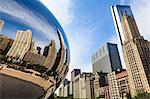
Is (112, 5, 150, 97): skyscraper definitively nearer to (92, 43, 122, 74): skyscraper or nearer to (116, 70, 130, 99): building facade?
(116, 70, 130, 99): building facade

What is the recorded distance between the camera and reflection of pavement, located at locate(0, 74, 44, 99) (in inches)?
129

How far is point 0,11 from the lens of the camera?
3.17 m

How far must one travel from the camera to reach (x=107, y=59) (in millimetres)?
137000

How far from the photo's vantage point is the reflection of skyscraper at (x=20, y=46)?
3.18 m

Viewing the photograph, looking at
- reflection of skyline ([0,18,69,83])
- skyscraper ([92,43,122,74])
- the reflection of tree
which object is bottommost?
the reflection of tree

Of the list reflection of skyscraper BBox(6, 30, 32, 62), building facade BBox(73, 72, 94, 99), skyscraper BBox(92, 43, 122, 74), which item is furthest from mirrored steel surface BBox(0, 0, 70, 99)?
skyscraper BBox(92, 43, 122, 74)

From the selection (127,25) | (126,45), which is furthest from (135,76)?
(127,25)

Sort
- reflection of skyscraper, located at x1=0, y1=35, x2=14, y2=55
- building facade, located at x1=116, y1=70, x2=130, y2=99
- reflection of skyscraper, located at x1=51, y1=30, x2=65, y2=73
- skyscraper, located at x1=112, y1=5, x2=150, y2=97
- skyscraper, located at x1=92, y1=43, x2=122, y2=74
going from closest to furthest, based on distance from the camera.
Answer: reflection of skyscraper, located at x1=0, y1=35, x2=14, y2=55
reflection of skyscraper, located at x1=51, y1=30, x2=65, y2=73
skyscraper, located at x1=112, y1=5, x2=150, y2=97
building facade, located at x1=116, y1=70, x2=130, y2=99
skyscraper, located at x1=92, y1=43, x2=122, y2=74

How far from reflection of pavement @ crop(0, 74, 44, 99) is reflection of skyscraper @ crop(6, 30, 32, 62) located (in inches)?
14.0

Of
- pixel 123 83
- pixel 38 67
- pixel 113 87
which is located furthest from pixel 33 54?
pixel 113 87

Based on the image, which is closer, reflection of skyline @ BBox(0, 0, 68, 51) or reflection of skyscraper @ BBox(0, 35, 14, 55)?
reflection of skyscraper @ BBox(0, 35, 14, 55)

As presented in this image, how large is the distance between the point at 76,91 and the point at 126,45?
196ft

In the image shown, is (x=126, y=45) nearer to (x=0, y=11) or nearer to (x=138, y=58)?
(x=138, y=58)

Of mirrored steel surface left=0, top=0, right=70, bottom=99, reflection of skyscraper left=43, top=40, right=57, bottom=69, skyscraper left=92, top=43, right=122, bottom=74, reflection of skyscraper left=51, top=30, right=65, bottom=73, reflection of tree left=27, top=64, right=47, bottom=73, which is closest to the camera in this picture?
mirrored steel surface left=0, top=0, right=70, bottom=99
